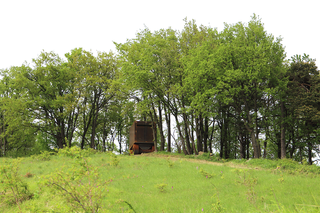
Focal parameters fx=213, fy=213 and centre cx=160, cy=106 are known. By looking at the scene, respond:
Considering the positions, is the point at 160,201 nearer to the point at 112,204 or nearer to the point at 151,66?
the point at 112,204

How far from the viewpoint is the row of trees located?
67.3 feet

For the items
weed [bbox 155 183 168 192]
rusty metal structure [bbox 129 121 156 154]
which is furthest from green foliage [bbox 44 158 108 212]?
rusty metal structure [bbox 129 121 156 154]

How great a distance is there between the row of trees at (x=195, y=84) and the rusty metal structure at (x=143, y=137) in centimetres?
246

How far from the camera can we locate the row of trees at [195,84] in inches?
808

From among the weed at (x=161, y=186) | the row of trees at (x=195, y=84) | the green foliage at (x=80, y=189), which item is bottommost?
the weed at (x=161, y=186)

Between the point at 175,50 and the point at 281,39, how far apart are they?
1086 cm

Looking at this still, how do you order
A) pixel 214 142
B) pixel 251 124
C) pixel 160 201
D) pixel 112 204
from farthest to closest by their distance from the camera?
pixel 214 142 < pixel 251 124 < pixel 160 201 < pixel 112 204

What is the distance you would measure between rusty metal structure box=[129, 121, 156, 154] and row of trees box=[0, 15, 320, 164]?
8.09 feet

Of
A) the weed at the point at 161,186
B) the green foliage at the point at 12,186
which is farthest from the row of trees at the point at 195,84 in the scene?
the weed at the point at 161,186

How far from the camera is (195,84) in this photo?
2131 cm

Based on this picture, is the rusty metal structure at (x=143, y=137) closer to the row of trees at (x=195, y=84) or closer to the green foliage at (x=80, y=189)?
the row of trees at (x=195, y=84)

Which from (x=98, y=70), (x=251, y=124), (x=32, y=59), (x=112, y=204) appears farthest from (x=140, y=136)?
(x=112, y=204)

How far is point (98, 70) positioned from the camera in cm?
3120

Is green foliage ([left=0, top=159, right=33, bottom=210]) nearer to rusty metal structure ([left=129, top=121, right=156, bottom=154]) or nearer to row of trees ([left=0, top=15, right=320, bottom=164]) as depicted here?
row of trees ([left=0, top=15, right=320, bottom=164])
